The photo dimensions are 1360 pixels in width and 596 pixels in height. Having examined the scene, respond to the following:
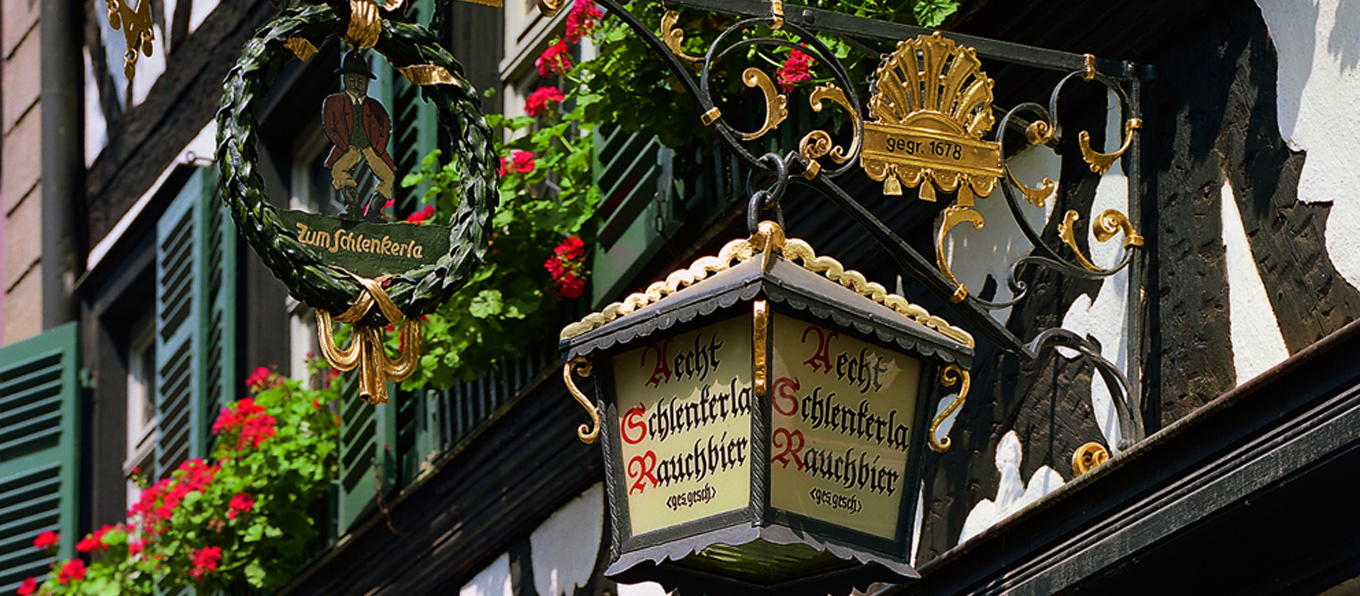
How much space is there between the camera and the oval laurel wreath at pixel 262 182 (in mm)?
4051

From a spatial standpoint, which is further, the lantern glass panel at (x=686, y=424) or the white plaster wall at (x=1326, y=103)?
the white plaster wall at (x=1326, y=103)

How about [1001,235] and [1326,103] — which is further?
[1001,235]

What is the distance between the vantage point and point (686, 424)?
13.5ft

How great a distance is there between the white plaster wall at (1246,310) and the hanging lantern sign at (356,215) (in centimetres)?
151

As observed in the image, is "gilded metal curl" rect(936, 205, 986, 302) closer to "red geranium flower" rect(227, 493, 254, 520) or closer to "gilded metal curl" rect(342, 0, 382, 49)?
"gilded metal curl" rect(342, 0, 382, 49)

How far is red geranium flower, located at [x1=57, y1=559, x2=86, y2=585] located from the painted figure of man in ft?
20.0

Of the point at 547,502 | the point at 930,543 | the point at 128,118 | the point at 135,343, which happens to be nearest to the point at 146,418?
the point at 135,343

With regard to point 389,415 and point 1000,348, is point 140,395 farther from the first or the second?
point 1000,348

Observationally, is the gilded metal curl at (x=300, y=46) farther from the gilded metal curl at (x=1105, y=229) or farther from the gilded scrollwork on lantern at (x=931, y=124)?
the gilded metal curl at (x=1105, y=229)

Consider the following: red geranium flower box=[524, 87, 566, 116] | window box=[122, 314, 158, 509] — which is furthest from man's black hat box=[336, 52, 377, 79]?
window box=[122, 314, 158, 509]

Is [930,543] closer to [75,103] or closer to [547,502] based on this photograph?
[547,502]

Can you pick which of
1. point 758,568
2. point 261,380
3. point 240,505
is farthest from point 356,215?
point 261,380

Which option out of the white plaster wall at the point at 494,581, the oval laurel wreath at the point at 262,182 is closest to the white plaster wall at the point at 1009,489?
the oval laurel wreath at the point at 262,182

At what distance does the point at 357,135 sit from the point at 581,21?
240 cm
